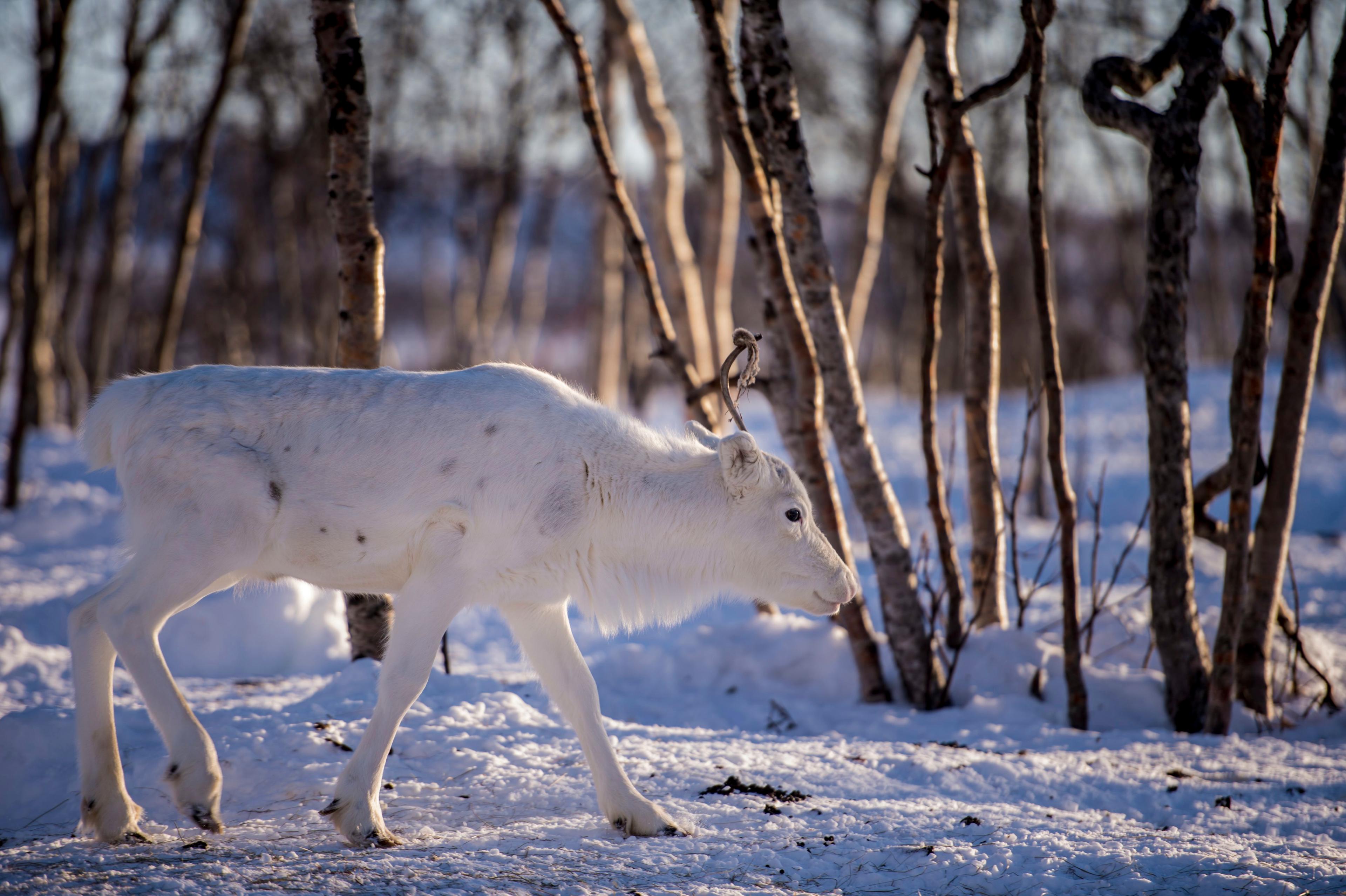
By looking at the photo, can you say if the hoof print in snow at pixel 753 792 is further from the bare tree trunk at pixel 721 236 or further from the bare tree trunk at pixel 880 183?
the bare tree trunk at pixel 880 183

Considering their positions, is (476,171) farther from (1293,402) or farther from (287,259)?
(1293,402)

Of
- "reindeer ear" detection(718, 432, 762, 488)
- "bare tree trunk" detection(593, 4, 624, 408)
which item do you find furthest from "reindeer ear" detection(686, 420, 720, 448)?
"bare tree trunk" detection(593, 4, 624, 408)

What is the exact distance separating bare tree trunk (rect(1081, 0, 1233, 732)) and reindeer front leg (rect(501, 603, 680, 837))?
3501 mm

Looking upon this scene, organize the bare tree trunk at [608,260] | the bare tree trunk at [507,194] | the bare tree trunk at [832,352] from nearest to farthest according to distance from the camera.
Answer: the bare tree trunk at [832,352] → the bare tree trunk at [608,260] → the bare tree trunk at [507,194]

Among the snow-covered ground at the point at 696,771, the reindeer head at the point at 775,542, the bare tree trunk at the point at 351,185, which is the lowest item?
the snow-covered ground at the point at 696,771

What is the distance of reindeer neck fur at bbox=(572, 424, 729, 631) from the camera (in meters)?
3.79

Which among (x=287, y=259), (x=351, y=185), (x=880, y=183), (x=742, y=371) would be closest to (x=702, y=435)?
(x=742, y=371)

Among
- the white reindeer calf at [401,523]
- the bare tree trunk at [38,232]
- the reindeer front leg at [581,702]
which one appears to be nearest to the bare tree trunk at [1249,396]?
the white reindeer calf at [401,523]

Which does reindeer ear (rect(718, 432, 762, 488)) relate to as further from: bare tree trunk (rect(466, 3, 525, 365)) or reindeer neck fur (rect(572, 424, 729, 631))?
bare tree trunk (rect(466, 3, 525, 365))

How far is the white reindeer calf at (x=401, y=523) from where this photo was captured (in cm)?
332

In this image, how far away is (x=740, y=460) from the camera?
3.87 metres

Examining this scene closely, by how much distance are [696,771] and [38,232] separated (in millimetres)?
10973

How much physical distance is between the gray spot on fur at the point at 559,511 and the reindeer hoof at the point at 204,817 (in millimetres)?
1445

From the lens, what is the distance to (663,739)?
479 centimetres
